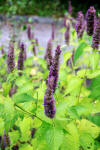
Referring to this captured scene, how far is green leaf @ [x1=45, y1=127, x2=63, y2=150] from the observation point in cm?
113

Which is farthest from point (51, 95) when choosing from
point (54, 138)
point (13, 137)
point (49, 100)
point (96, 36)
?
point (13, 137)

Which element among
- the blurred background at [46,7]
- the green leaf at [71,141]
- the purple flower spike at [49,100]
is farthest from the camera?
the blurred background at [46,7]

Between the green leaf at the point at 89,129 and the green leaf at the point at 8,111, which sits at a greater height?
the green leaf at the point at 8,111

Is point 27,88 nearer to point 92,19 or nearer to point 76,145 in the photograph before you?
point 76,145

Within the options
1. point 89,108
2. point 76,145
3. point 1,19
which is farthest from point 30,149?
point 1,19

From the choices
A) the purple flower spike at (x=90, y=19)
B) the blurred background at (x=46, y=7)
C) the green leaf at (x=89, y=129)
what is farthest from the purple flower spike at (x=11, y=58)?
the blurred background at (x=46, y=7)

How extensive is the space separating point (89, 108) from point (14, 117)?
0.47 meters

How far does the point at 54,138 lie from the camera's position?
116 centimetres

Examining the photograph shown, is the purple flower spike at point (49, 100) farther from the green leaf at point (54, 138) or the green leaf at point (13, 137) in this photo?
the green leaf at point (13, 137)

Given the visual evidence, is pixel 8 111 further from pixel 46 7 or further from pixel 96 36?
pixel 46 7

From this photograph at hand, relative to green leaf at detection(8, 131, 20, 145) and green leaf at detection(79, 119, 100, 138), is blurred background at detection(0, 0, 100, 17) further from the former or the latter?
green leaf at detection(79, 119, 100, 138)

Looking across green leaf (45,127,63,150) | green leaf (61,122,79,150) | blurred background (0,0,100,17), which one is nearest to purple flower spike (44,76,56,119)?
green leaf (45,127,63,150)

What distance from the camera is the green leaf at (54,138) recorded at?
3.72ft

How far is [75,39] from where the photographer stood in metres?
2.16
